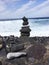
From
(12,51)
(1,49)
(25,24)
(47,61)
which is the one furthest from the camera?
(25,24)

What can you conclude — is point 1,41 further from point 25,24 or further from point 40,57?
point 25,24

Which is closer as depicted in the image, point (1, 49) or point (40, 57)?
point (40, 57)

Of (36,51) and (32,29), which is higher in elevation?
(36,51)

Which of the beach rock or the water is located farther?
the water

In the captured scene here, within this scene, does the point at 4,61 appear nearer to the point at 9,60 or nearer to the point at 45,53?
the point at 9,60

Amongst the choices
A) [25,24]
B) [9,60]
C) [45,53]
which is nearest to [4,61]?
[9,60]

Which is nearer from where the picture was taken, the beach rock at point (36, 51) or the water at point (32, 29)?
the beach rock at point (36, 51)

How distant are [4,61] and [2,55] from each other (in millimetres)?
343

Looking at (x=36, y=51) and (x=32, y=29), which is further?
(x=32, y=29)

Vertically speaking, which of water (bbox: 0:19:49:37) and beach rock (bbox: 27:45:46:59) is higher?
beach rock (bbox: 27:45:46:59)

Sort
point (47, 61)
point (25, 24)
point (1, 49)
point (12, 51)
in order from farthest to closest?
point (25, 24) → point (1, 49) → point (12, 51) → point (47, 61)

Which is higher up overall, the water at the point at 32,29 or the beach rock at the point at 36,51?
the beach rock at the point at 36,51

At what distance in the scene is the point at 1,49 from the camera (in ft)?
19.2

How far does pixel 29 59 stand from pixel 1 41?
3.54 ft
